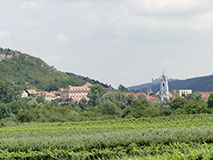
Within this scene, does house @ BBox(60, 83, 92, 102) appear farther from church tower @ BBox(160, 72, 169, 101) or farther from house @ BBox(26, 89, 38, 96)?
church tower @ BBox(160, 72, 169, 101)

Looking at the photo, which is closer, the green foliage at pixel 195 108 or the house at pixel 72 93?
the green foliage at pixel 195 108

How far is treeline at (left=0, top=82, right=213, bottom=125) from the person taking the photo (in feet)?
203

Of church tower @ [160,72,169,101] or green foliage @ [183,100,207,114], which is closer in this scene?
green foliage @ [183,100,207,114]

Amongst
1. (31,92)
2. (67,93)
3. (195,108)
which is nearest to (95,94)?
(67,93)

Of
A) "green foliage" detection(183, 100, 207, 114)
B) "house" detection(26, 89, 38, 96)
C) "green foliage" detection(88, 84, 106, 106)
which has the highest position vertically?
"house" detection(26, 89, 38, 96)

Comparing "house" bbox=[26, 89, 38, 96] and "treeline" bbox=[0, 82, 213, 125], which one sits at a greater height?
"house" bbox=[26, 89, 38, 96]

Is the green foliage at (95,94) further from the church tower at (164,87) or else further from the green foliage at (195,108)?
the church tower at (164,87)

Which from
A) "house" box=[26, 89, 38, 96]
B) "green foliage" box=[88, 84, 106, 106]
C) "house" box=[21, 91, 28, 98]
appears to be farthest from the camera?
"house" box=[26, 89, 38, 96]

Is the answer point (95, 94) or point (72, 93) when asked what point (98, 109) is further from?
point (72, 93)

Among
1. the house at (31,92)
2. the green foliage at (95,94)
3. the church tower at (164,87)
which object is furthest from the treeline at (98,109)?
the church tower at (164,87)

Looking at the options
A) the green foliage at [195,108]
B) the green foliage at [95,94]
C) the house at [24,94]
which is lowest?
the green foliage at [195,108]

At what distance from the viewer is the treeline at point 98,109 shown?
61797 millimetres

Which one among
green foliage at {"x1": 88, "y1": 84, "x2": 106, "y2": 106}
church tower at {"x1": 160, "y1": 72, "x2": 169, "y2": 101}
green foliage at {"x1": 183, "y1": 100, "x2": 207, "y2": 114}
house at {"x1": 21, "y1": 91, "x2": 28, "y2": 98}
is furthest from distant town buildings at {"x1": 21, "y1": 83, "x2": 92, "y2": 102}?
green foliage at {"x1": 183, "y1": 100, "x2": 207, "y2": 114}

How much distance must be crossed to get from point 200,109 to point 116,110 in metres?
30.7
